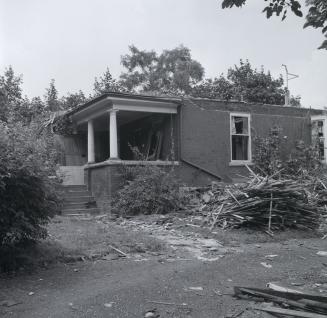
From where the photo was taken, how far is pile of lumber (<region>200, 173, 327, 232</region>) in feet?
38.1

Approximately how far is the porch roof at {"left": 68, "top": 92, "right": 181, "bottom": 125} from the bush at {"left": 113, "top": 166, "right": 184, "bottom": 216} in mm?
2415

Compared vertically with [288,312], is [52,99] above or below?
above

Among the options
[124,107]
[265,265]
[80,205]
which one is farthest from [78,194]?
[265,265]

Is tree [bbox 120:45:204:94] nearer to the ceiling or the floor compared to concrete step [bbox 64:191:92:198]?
nearer to the ceiling

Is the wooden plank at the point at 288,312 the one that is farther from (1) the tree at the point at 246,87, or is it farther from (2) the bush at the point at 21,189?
(1) the tree at the point at 246,87

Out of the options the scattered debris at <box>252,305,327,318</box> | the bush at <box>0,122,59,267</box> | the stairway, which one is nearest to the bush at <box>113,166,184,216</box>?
the stairway

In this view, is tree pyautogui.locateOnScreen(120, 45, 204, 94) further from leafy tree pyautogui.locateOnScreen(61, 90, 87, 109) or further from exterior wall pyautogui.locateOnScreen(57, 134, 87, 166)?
exterior wall pyautogui.locateOnScreen(57, 134, 87, 166)

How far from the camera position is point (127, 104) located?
16.1m

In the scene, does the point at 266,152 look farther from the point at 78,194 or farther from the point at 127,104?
the point at 78,194

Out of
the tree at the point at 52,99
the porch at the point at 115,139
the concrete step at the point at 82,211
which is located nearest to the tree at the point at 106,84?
the tree at the point at 52,99

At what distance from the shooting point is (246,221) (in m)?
11.6

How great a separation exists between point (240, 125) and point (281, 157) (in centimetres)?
210

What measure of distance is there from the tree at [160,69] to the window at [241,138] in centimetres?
2138

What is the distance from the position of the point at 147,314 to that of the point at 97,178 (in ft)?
38.5
